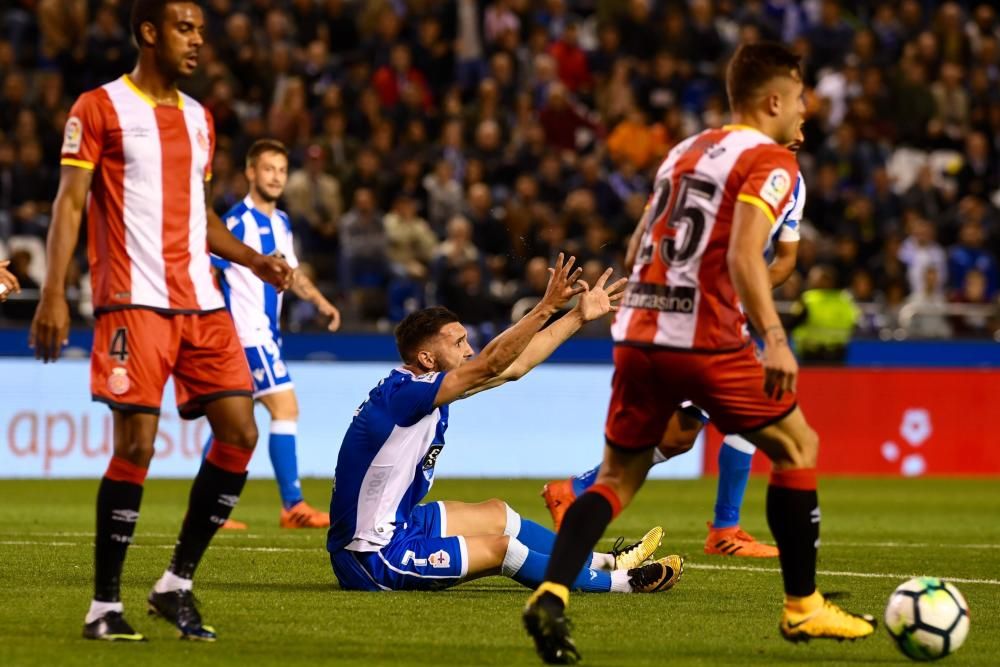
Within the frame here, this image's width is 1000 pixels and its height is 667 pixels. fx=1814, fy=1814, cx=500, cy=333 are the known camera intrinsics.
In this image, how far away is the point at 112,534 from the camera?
6.51 meters

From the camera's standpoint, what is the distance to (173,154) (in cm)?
666

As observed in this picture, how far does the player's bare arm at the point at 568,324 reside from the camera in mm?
7367

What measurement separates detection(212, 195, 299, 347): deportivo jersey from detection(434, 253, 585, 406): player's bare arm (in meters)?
4.79

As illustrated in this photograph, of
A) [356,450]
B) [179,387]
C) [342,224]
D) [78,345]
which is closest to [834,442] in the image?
[342,224]

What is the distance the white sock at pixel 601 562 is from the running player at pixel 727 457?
0.26m

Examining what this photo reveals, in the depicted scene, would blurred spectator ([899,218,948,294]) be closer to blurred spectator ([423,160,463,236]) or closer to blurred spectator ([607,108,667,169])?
blurred spectator ([607,108,667,169])

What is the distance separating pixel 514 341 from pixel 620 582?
1.59 meters

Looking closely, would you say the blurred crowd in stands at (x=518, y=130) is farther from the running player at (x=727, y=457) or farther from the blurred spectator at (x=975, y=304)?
the running player at (x=727, y=457)

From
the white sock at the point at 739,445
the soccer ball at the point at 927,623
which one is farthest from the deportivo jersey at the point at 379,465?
the white sock at the point at 739,445

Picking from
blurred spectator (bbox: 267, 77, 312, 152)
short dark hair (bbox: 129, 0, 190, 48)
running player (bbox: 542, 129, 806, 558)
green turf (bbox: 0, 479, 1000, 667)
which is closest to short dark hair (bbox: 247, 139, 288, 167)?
green turf (bbox: 0, 479, 1000, 667)

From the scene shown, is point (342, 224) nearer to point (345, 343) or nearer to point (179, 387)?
point (345, 343)

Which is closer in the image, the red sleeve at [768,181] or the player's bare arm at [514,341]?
the red sleeve at [768,181]

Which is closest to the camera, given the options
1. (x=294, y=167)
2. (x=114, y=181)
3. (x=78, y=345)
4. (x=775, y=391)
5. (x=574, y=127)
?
(x=775, y=391)

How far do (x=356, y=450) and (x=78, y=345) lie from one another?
9699 mm
